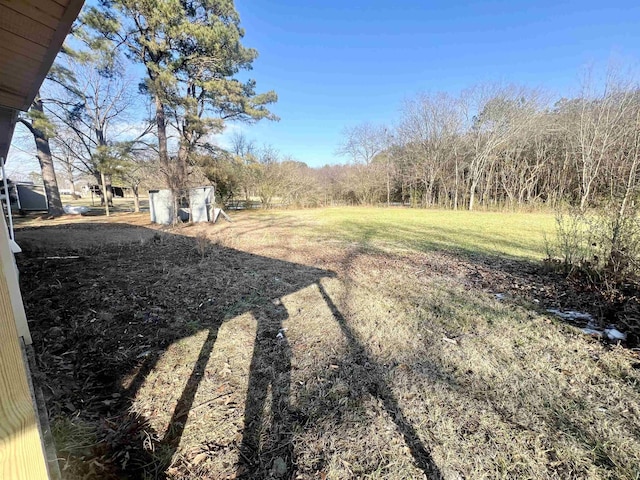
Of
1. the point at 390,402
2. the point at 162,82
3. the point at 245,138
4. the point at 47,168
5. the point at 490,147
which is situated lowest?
the point at 390,402

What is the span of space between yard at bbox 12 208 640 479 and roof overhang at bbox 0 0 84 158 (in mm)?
2043

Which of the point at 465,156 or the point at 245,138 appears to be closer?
the point at 465,156

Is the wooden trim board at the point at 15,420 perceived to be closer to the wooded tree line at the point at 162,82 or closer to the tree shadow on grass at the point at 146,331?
the tree shadow on grass at the point at 146,331

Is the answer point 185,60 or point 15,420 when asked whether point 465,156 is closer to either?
point 185,60

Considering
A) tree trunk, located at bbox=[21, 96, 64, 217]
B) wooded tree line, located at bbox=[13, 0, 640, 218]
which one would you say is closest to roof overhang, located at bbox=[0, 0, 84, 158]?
wooded tree line, located at bbox=[13, 0, 640, 218]

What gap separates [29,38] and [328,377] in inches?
111

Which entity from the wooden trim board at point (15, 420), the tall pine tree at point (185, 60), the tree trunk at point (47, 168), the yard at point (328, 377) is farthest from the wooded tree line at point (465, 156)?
the wooden trim board at point (15, 420)

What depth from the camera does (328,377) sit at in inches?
77.4

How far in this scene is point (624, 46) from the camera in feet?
33.2

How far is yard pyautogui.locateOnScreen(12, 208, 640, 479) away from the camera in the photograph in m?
1.35

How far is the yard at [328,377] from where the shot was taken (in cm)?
135

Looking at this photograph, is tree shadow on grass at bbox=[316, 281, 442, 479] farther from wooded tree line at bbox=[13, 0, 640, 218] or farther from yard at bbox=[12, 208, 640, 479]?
wooded tree line at bbox=[13, 0, 640, 218]

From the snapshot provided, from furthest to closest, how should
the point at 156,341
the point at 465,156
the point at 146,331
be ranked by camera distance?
the point at 465,156, the point at 146,331, the point at 156,341

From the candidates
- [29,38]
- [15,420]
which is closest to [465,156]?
[29,38]
